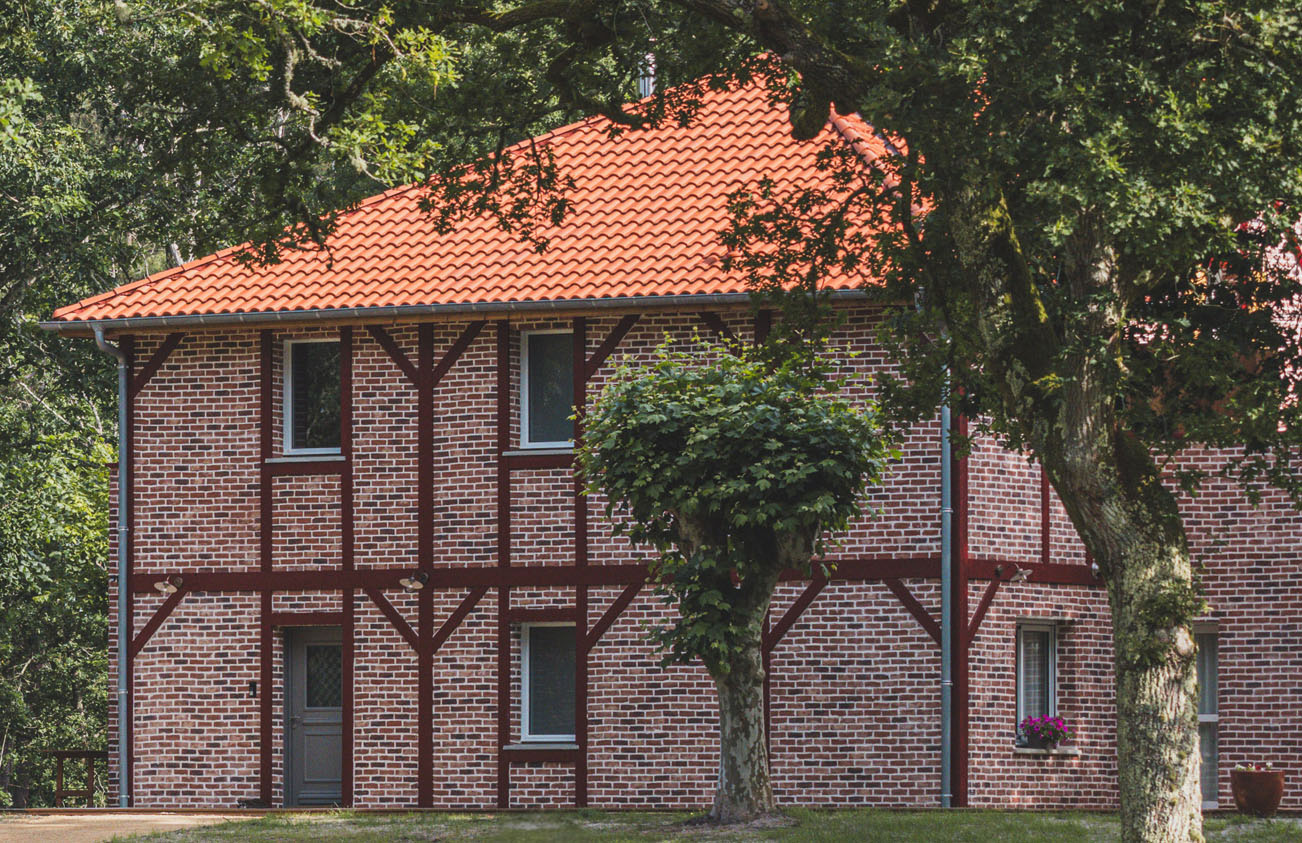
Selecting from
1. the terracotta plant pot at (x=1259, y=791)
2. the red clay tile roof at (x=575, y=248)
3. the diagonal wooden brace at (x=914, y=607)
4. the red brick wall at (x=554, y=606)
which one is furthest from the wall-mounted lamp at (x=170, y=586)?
the terracotta plant pot at (x=1259, y=791)

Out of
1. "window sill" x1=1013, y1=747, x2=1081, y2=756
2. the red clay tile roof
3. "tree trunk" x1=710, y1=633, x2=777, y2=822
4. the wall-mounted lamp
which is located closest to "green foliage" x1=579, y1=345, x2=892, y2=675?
"tree trunk" x1=710, y1=633, x2=777, y2=822

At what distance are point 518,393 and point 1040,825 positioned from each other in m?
7.72

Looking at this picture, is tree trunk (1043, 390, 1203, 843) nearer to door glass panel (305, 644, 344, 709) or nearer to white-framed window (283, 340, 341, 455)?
white-framed window (283, 340, 341, 455)

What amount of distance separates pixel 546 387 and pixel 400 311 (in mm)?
1860

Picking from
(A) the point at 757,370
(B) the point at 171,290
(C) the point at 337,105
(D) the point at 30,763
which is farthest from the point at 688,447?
(D) the point at 30,763

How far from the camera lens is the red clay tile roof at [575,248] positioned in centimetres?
2095

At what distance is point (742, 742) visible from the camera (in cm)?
1650

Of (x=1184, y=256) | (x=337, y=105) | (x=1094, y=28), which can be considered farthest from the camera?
(x=337, y=105)

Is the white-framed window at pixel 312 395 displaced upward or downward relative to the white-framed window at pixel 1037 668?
upward

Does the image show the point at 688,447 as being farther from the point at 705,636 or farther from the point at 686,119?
the point at 686,119

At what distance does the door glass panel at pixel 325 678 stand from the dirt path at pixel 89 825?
211 centimetres

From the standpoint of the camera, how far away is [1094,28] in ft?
38.8

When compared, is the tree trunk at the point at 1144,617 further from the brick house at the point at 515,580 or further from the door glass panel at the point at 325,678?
the door glass panel at the point at 325,678

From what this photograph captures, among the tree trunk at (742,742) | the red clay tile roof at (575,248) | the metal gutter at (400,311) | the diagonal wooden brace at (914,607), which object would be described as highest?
the red clay tile roof at (575,248)
